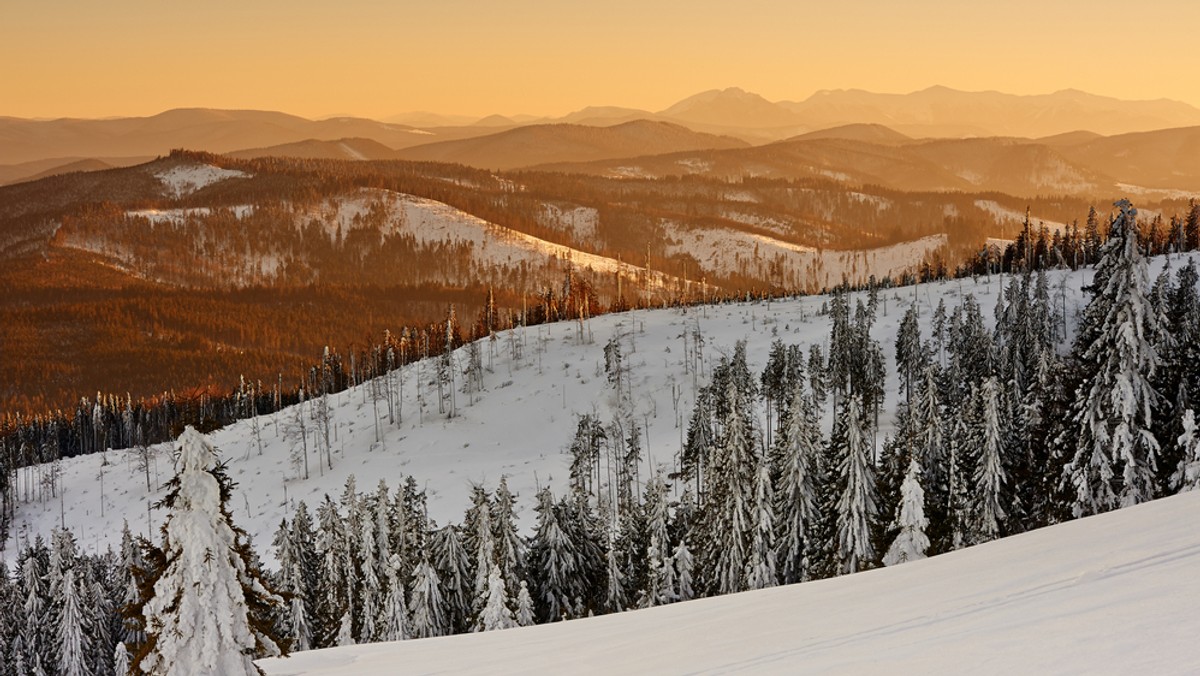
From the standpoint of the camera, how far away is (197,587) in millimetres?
15281

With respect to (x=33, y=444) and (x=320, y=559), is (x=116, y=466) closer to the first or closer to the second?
(x=33, y=444)

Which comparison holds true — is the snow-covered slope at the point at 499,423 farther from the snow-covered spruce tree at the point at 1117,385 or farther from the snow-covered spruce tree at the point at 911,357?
the snow-covered spruce tree at the point at 1117,385

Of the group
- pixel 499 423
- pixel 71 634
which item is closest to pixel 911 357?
pixel 499 423

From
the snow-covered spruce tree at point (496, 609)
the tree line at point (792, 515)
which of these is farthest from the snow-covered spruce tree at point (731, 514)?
the snow-covered spruce tree at point (496, 609)

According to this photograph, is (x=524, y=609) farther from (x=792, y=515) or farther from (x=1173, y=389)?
(x=1173, y=389)

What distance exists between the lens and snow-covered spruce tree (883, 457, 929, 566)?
41156 mm

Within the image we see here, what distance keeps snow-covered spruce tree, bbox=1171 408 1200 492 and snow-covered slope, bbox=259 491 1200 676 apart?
1729 centimetres

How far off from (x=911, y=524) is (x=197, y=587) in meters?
35.1

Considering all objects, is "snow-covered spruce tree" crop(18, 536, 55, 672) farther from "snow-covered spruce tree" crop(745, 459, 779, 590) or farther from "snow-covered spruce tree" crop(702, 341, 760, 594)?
"snow-covered spruce tree" crop(745, 459, 779, 590)

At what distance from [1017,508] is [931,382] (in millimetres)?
8515

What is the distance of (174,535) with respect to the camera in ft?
50.2

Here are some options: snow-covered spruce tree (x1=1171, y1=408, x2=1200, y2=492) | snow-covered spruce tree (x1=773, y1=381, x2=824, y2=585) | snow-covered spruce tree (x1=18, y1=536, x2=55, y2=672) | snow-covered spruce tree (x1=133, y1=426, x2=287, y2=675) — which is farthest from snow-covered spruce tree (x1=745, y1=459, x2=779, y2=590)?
snow-covered spruce tree (x1=18, y1=536, x2=55, y2=672)

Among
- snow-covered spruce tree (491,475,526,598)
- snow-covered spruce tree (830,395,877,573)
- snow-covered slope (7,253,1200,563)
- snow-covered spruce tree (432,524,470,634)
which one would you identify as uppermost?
snow-covered spruce tree (830,395,877,573)

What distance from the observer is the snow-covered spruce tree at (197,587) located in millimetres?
15180
